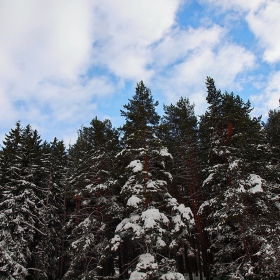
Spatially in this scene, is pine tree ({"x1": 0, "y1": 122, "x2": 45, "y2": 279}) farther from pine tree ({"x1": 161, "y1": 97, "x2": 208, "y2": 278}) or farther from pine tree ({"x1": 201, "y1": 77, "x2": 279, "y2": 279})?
pine tree ({"x1": 201, "y1": 77, "x2": 279, "y2": 279})

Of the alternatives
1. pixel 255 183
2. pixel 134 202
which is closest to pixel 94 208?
pixel 134 202

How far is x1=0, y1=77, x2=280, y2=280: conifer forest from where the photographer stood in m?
14.0

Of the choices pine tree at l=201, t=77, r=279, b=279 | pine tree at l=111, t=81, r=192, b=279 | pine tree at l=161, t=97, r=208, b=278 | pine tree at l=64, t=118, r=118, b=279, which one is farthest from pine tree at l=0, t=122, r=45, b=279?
pine tree at l=201, t=77, r=279, b=279

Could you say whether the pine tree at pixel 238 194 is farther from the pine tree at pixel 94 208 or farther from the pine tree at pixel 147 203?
the pine tree at pixel 94 208

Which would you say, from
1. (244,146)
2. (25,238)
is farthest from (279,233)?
(25,238)

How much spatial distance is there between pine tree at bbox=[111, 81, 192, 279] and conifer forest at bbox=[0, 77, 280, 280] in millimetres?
67

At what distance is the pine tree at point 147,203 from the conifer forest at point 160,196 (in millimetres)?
67

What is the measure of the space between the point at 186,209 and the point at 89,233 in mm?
8570

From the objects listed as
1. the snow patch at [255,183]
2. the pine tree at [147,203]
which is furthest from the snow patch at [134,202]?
the snow patch at [255,183]

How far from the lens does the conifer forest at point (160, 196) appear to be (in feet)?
45.8

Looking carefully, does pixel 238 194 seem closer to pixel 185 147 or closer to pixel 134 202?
pixel 134 202

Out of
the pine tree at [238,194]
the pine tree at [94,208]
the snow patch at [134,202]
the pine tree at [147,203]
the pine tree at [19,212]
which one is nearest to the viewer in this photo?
the pine tree at [147,203]

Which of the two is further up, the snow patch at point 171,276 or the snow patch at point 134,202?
the snow patch at point 134,202

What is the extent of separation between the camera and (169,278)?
39.7 feet
